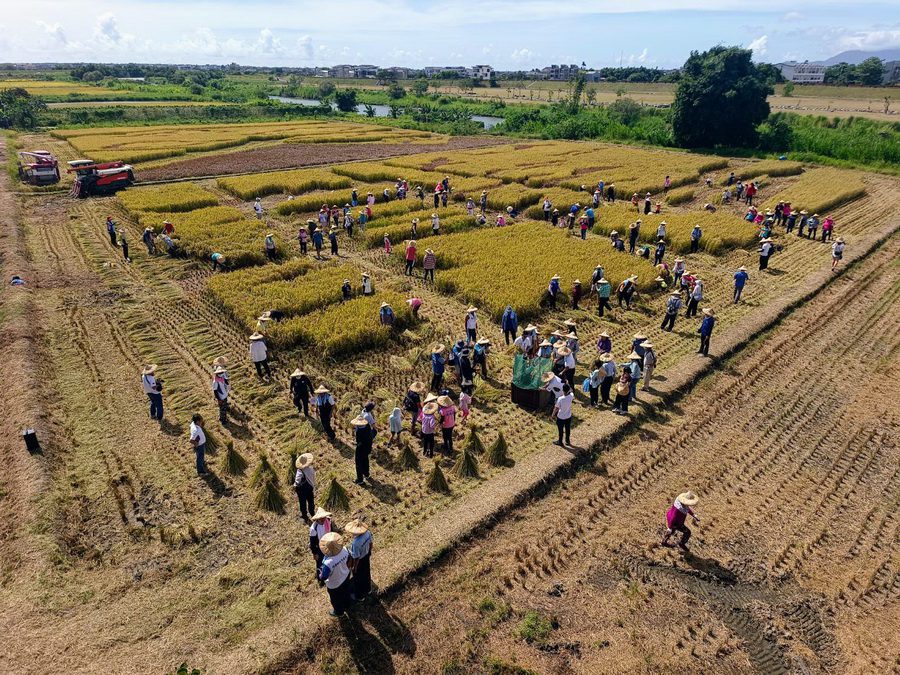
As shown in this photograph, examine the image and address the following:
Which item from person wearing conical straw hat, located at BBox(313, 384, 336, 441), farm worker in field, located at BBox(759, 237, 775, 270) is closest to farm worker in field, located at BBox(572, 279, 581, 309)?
farm worker in field, located at BBox(759, 237, 775, 270)

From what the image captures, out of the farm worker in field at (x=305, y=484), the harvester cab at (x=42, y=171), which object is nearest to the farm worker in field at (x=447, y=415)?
the farm worker in field at (x=305, y=484)

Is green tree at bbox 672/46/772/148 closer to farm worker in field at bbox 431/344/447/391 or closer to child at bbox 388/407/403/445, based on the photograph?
farm worker in field at bbox 431/344/447/391

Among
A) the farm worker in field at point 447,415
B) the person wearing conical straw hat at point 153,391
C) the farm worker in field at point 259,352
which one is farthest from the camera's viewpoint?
the farm worker in field at point 259,352

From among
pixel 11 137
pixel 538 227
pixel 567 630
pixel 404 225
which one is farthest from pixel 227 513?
pixel 11 137

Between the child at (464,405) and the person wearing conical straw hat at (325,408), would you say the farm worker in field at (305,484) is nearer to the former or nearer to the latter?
the person wearing conical straw hat at (325,408)

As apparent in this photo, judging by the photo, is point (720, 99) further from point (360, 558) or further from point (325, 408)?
point (360, 558)

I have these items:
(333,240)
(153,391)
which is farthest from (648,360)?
(333,240)

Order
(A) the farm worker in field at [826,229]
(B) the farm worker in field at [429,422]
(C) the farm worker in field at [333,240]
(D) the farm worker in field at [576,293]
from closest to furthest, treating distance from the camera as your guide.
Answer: (B) the farm worker in field at [429,422] → (D) the farm worker in field at [576,293] → (C) the farm worker in field at [333,240] → (A) the farm worker in field at [826,229]
